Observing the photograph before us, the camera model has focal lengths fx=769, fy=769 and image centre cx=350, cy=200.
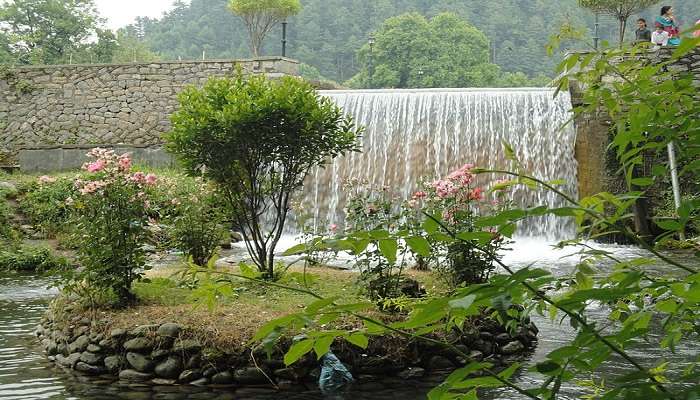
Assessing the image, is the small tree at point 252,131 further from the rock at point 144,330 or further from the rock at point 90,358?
the rock at point 90,358

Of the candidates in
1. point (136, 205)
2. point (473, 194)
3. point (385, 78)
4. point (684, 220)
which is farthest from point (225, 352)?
point (385, 78)

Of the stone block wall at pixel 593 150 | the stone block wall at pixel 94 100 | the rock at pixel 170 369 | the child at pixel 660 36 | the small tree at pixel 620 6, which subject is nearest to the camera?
the rock at pixel 170 369

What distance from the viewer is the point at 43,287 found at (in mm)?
9594

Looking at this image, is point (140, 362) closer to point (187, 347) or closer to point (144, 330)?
point (144, 330)

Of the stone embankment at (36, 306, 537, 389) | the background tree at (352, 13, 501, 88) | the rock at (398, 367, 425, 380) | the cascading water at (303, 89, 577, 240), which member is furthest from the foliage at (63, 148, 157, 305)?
the background tree at (352, 13, 501, 88)

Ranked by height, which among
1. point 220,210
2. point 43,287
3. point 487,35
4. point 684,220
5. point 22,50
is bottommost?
point 43,287

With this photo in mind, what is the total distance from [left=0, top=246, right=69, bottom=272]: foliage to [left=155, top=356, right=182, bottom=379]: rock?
5907 millimetres

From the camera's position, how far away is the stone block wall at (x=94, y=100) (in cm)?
1833

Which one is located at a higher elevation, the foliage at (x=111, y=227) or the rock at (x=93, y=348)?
the foliage at (x=111, y=227)

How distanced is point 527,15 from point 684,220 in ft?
171

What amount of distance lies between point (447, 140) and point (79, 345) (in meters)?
10.6

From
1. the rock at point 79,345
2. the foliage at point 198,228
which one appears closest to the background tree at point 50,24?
the foliage at point 198,228

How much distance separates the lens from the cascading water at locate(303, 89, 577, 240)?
1483 centimetres

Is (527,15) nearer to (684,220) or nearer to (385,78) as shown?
(385,78)
